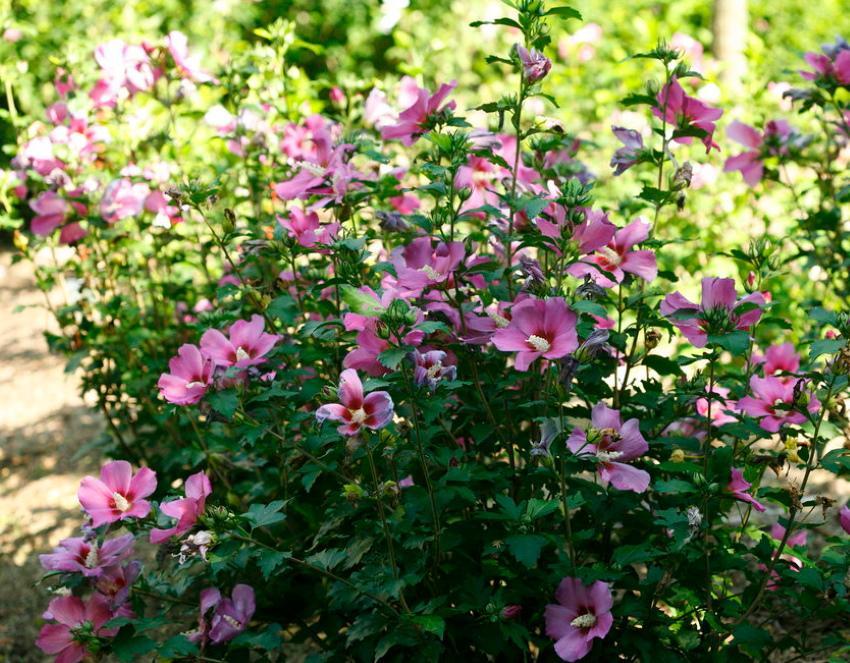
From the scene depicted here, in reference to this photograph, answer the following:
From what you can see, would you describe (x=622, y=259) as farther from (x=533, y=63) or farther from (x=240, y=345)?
(x=240, y=345)

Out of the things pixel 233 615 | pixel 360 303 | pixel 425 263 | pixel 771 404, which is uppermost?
pixel 360 303

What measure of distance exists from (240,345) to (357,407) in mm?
413

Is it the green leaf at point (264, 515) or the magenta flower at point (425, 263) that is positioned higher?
the magenta flower at point (425, 263)

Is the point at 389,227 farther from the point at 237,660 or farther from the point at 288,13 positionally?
the point at 288,13

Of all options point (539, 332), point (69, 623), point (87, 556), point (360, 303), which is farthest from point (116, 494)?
point (539, 332)

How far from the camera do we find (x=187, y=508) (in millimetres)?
1541

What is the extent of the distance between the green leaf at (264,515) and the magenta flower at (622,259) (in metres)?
0.66

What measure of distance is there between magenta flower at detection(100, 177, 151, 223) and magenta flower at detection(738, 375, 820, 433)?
1.79 meters

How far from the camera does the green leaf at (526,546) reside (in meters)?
1.46

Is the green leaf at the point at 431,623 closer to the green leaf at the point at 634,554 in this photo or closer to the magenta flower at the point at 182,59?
the green leaf at the point at 634,554

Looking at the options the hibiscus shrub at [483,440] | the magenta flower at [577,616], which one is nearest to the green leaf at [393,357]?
the hibiscus shrub at [483,440]

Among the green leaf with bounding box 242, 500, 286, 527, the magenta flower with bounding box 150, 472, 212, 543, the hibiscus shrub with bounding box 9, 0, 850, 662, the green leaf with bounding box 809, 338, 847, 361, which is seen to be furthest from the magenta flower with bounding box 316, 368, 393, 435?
the green leaf with bounding box 809, 338, 847, 361

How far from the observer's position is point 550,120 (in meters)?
1.75

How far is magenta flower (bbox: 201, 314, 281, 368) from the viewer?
5.38ft
